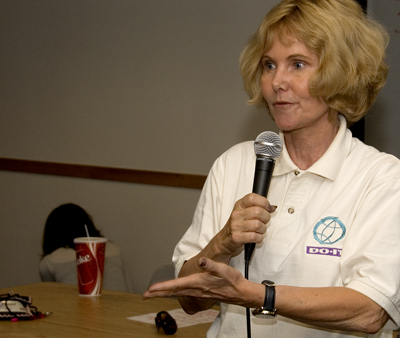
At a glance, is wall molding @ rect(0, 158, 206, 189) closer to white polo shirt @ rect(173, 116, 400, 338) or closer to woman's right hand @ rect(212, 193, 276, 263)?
white polo shirt @ rect(173, 116, 400, 338)

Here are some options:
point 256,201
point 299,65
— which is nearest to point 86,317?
point 256,201

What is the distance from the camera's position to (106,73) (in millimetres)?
4531

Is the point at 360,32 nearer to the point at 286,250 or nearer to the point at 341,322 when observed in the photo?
the point at 286,250

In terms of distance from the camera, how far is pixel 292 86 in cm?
159

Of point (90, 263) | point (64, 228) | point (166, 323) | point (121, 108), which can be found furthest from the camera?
Answer: point (121, 108)

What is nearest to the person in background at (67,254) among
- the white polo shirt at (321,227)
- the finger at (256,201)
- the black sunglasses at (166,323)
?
the black sunglasses at (166,323)

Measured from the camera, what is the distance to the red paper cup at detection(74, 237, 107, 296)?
2633 mm

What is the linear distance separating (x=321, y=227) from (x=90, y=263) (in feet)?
4.59

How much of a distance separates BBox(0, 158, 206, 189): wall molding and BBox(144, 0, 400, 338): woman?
2.39 m

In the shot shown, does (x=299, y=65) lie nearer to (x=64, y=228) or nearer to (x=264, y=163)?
(x=264, y=163)

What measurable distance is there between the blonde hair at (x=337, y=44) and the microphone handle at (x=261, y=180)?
31 centimetres

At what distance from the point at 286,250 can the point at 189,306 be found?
13.6 inches

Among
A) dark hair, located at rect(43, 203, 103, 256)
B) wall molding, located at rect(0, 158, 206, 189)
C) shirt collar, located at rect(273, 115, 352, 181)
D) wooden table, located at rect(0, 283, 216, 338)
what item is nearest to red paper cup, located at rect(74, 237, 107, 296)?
wooden table, located at rect(0, 283, 216, 338)

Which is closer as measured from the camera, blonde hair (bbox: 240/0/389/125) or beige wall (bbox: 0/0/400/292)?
blonde hair (bbox: 240/0/389/125)
